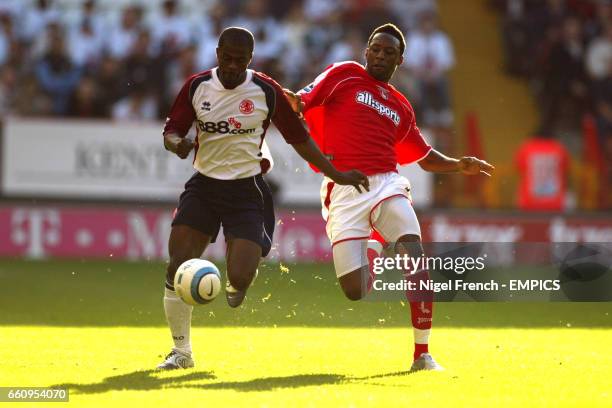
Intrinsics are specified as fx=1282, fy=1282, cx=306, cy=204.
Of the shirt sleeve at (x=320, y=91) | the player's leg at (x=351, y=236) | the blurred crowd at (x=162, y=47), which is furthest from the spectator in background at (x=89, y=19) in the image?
the player's leg at (x=351, y=236)

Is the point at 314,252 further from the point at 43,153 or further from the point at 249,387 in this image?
the point at 249,387

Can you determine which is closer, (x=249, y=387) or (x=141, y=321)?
(x=249, y=387)

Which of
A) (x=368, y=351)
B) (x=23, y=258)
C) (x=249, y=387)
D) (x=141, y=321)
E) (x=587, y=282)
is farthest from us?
(x=23, y=258)

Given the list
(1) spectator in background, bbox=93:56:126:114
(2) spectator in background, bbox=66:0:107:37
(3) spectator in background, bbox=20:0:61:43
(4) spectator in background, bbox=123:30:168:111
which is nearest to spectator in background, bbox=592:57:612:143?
(4) spectator in background, bbox=123:30:168:111

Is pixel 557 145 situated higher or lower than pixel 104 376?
higher

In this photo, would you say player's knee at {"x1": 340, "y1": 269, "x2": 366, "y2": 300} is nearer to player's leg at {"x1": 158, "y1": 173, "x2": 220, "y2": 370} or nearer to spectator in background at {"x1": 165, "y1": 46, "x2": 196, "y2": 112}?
player's leg at {"x1": 158, "y1": 173, "x2": 220, "y2": 370}

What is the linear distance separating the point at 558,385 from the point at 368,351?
6.70ft

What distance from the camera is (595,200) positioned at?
18922mm

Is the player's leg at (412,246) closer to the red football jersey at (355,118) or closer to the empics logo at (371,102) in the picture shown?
the red football jersey at (355,118)

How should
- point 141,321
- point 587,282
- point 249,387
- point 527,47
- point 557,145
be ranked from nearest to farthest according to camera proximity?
point 249,387, point 141,321, point 587,282, point 557,145, point 527,47

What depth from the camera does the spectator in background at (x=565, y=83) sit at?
2061cm

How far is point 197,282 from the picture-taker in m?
8.30

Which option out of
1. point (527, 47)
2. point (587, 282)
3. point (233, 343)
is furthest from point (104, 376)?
point (527, 47)

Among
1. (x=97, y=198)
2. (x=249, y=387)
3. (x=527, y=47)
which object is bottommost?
(x=249, y=387)
